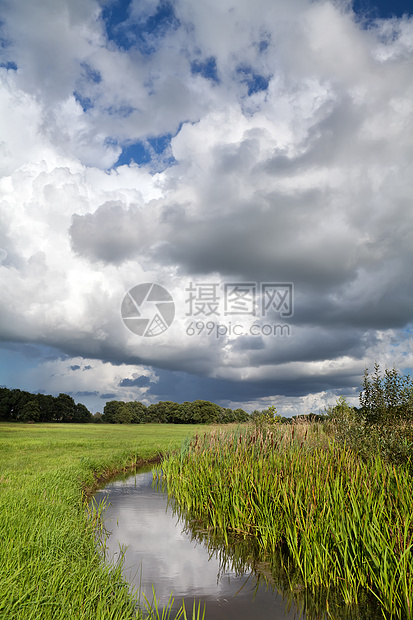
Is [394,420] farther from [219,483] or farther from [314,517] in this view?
[314,517]

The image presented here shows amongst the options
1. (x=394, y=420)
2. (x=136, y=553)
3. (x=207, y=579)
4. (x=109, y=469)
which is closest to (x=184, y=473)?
(x=109, y=469)

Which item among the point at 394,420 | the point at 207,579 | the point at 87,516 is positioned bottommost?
the point at 207,579

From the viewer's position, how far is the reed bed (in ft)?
19.0

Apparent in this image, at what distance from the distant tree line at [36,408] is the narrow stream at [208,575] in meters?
66.3

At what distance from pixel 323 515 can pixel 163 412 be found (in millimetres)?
77052

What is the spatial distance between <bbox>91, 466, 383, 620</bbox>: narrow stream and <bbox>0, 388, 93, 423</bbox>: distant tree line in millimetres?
66280

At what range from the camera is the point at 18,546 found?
5988 mm

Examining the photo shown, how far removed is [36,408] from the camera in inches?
2773

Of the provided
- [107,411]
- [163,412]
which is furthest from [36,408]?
[163,412]

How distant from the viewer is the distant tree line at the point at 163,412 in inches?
2977

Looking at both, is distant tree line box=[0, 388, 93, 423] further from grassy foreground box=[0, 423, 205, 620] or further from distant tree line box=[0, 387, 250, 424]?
grassy foreground box=[0, 423, 205, 620]

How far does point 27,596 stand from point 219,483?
6315 mm

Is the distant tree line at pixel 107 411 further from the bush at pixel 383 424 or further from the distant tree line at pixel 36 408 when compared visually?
the bush at pixel 383 424

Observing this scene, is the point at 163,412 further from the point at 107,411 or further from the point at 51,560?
the point at 51,560
